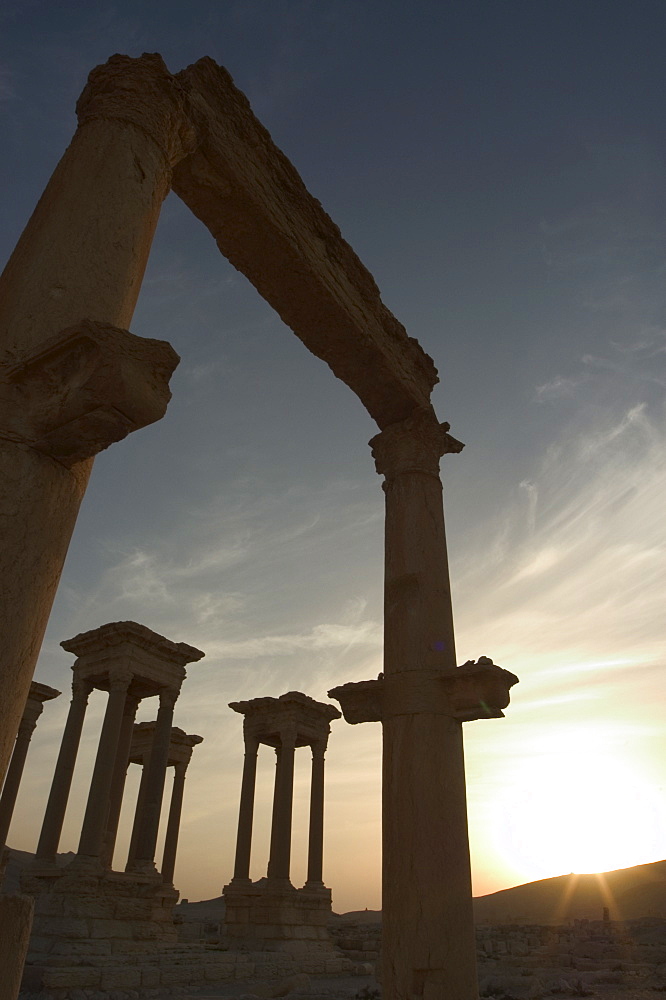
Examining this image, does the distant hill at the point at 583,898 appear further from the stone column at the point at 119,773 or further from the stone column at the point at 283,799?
the stone column at the point at 119,773

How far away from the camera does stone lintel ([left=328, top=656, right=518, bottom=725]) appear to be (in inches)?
258

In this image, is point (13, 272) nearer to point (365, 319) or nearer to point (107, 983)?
point (365, 319)

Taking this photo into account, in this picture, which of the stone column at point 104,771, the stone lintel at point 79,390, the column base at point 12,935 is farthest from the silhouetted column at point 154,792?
the stone lintel at point 79,390

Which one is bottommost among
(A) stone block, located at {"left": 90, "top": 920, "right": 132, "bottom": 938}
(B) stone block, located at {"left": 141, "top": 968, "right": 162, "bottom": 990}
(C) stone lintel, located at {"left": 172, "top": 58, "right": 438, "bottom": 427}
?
(B) stone block, located at {"left": 141, "top": 968, "right": 162, "bottom": 990}

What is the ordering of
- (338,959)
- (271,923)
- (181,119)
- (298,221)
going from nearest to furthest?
(181,119), (298,221), (338,959), (271,923)

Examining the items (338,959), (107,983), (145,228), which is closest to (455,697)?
(145,228)

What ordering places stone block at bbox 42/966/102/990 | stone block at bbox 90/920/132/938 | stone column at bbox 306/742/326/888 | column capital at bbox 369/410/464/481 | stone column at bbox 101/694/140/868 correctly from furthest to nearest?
stone column at bbox 306/742/326/888 → stone column at bbox 101/694/140/868 → stone block at bbox 90/920/132/938 → stone block at bbox 42/966/102/990 → column capital at bbox 369/410/464/481

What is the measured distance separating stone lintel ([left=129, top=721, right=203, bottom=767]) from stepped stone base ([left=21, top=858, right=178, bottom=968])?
11066mm

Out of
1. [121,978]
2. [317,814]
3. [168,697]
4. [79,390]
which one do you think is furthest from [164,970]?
[79,390]

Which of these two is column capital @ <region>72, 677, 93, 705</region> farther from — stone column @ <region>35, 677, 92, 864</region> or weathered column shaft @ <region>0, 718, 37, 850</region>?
weathered column shaft @ <region>0, 718, 37, 850</region>

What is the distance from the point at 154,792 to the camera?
21.3 m

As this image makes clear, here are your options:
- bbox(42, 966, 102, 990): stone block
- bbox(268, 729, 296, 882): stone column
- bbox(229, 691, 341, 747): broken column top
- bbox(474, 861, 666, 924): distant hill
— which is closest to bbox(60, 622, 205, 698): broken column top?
bbox(229, 691, 341, 747): broken column top

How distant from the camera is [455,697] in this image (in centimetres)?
680

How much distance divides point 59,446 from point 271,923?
24.4 m
